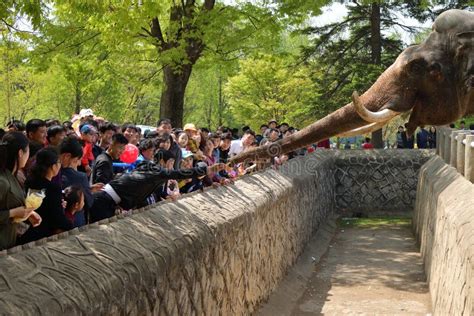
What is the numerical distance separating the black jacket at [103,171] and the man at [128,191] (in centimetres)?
57

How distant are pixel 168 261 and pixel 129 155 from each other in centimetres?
286

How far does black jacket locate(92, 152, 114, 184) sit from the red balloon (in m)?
0.63

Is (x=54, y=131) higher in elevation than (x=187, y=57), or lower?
lower

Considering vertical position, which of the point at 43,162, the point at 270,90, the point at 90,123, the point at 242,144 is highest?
the point at 270,90

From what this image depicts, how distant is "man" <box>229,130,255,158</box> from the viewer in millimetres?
13334

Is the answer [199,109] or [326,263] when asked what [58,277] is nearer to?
[326,263]

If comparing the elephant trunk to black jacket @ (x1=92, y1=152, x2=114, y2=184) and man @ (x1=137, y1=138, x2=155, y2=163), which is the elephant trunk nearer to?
black jacket @ (x1=92, y1=152, x2=114, y2=184)

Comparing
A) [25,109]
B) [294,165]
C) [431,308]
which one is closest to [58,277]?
[431,308]

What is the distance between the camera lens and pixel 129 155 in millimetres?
8430

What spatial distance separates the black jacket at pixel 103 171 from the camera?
756 centimetres

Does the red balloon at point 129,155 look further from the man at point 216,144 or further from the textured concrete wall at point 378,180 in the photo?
the textured concrete wall at point 378,180

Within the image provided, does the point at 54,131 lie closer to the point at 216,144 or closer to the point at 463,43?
the point at 463,43

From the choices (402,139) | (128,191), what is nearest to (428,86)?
(128,191)

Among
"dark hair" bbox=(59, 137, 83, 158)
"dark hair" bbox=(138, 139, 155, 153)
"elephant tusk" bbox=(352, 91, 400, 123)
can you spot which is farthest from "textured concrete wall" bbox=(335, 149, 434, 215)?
"dark hair" bbox=(59, 137, 83, 158)
